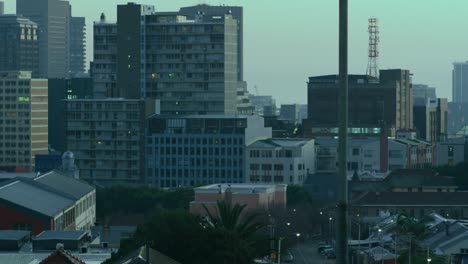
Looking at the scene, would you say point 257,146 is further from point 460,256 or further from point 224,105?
point 460,256

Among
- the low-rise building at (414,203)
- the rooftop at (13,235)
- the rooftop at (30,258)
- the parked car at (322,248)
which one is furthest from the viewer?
the low-rise building at (414,203)

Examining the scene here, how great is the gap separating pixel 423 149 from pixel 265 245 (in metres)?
125

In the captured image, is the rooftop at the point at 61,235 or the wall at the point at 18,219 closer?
the rooftop at the point at 61,235

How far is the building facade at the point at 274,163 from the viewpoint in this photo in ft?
513

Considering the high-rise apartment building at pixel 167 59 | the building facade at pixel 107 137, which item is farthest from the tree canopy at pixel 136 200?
the high-rise apartment building at pixel 167 59

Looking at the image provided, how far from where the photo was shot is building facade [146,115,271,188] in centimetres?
15862

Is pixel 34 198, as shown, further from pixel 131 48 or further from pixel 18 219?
pixel 131 48

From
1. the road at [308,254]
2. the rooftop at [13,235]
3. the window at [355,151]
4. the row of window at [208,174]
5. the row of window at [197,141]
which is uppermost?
the row of window at [197,141]

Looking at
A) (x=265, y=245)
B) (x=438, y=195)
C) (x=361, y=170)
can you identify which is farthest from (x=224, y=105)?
(x=265, y=245)

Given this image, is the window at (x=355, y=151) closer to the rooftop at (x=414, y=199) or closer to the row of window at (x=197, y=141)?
the row of window at (x=197, y=141)

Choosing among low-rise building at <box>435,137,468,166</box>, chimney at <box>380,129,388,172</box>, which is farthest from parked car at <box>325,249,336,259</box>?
low-rise building at <box>435,137,468,166</box>

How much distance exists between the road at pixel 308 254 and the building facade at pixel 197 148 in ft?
156

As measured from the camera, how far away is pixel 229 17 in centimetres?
18375

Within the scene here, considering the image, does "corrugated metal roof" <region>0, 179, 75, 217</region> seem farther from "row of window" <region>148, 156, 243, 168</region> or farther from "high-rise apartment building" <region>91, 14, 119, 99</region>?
"high-rise apartment building" <region>91, 14, 119, 99</region>
